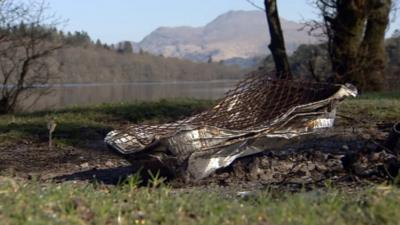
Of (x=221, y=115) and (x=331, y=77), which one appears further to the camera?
(x=331, y=77)

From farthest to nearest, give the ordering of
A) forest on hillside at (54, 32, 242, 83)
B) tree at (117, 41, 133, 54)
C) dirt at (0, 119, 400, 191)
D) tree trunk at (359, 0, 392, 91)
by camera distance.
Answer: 1. tree at (117, 41, 133, 54)
2. forest on hillside at (54, 32, 242, 83)
3. tree trunk at (359, 0, 392, 91)
4. dirt at (0, 119, 400, 191)

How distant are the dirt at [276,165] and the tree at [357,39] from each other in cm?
1301

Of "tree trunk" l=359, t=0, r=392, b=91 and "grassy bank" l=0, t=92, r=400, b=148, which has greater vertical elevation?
"tree trunk" l=359, t=0, r=392, b=91

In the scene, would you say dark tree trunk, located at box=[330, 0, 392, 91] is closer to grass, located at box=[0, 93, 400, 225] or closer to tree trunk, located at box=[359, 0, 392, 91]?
tree trunk, located at box=[359, 0, 392, 91]

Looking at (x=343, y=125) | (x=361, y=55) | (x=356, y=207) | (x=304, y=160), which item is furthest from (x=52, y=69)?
(x=356, y=207)

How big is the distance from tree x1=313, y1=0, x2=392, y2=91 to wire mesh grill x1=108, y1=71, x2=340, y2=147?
14715 millimetres

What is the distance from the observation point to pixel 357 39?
25.0m

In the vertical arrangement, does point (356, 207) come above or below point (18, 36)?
below

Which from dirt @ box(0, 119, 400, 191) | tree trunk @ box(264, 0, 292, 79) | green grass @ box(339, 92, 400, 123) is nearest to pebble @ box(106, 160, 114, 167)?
dirt @ box(0, 119, 400, 191)

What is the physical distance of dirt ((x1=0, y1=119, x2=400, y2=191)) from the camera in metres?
8.23

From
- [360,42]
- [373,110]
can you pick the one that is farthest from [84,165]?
[360,42]

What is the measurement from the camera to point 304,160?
937 cm

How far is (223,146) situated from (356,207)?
3.45 metres

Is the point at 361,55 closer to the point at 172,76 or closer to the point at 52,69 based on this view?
the point at 52,69
